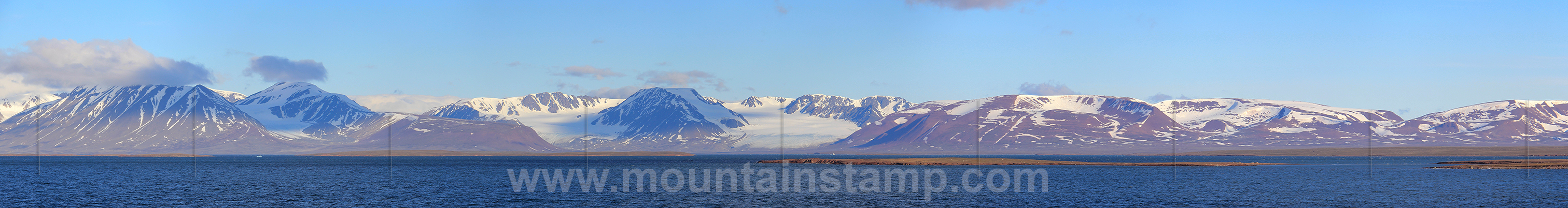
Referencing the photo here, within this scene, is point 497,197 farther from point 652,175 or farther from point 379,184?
point 652,175

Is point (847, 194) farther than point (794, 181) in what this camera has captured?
No

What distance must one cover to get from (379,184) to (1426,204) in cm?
10173

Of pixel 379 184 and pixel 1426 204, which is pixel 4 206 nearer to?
pixel 379 184

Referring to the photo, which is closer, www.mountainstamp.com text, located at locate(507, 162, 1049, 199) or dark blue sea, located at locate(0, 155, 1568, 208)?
dark blue sea, located at locate(0, 155, 1568, 208)

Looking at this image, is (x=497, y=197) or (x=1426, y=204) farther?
(x=497, y=197)

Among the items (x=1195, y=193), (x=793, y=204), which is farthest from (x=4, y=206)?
(x=1195, y=193)

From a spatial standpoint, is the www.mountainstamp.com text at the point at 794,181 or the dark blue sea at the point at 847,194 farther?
the www.mountainstamp.com text at the point at 794,181

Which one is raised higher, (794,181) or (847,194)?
(847,194)

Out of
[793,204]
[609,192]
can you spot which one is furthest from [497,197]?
[793,204]

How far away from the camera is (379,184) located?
132625mm

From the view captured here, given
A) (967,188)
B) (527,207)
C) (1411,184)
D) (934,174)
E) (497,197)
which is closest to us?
(527,207)

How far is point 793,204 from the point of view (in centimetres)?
9100

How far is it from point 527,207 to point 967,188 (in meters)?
46.3

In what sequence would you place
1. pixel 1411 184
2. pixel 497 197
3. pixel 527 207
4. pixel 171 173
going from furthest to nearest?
pixel 171 173
pixel 1411 184
pixel 497 197
pixel 527 207
